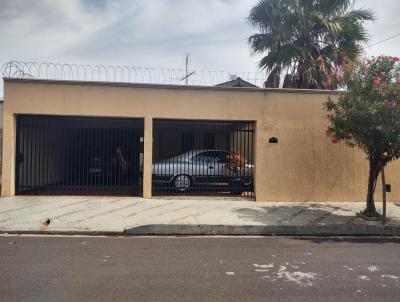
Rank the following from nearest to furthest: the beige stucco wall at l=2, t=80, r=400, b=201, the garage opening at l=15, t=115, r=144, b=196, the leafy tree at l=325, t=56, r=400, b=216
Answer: the leafy tree at l=325, t=56, r=400, b=216 < the beige stucco wall at l=2, t=80, r=400, b=201 < the garage opening at l=15, t=115, r=144, b=196

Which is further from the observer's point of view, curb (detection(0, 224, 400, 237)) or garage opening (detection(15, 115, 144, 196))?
garage opening (detection(15, 115, 144, 196))

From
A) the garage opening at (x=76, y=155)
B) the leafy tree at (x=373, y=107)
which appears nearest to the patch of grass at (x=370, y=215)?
the leafy tree at (x=373, y=107)

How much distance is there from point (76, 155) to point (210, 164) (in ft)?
15.1

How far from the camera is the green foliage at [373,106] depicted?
8.57 m

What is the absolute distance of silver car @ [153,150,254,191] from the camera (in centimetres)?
1267

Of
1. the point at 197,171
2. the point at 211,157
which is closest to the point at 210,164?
the point at 211,157

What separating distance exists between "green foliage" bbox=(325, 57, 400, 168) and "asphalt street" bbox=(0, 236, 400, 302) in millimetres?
2317

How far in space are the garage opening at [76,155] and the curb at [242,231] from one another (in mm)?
4057

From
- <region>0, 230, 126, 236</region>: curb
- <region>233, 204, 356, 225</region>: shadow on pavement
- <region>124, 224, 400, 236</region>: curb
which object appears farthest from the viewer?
<region>233, 204, 356, 225</region>: shadow on pavement

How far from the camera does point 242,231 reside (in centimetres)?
854

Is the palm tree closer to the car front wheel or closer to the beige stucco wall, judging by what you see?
the beige stucco wall

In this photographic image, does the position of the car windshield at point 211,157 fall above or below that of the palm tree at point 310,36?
below

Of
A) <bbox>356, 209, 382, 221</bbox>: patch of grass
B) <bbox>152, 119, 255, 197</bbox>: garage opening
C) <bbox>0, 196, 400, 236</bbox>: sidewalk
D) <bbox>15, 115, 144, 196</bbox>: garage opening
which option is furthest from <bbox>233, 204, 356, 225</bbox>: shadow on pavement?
<bbox>15, 115, 144, 196</bbox>: garage opening

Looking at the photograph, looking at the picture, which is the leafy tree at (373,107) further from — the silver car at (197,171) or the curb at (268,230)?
the silver car at (197,171)
